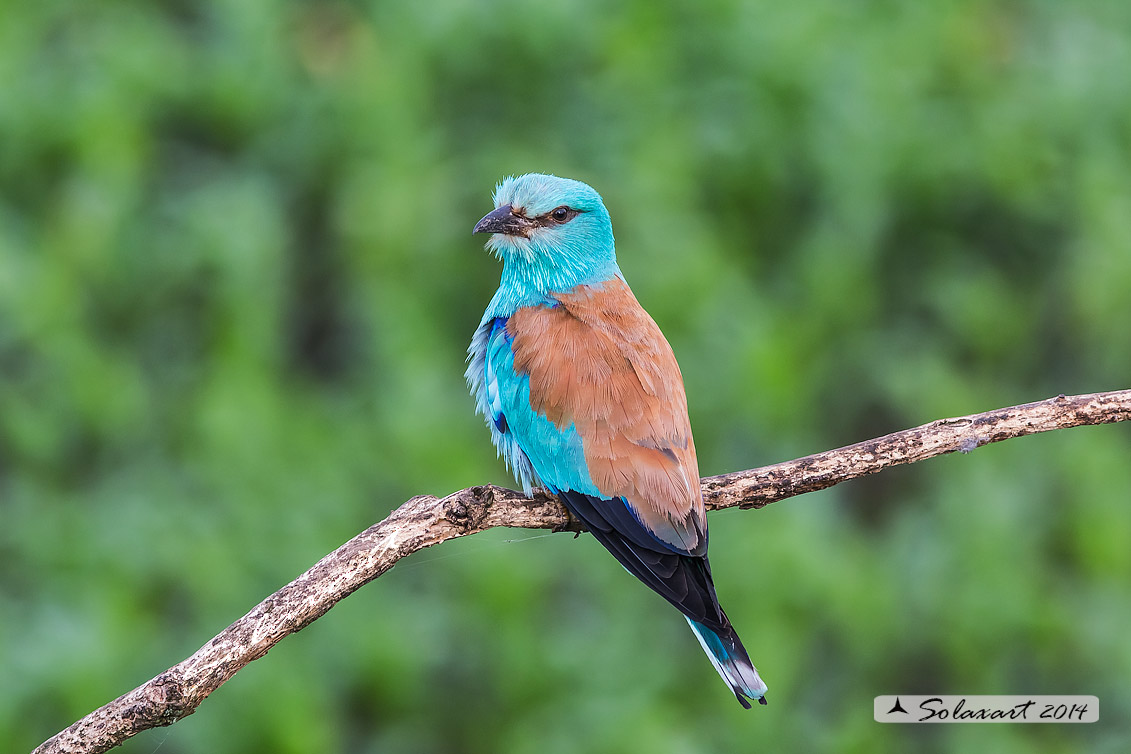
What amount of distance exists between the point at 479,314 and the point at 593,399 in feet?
11.3

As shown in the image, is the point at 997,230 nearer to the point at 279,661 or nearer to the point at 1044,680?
the point at 1044,680

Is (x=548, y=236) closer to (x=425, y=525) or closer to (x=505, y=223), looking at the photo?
(x=505, y=223)

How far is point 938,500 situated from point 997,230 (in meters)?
1.71

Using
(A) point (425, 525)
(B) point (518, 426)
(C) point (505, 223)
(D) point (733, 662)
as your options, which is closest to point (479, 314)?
(C) point (505, 223)

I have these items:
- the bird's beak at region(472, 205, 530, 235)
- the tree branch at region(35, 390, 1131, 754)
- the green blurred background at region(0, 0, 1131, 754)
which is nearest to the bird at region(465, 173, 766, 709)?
the bird's beak at region(472, 205, 530, 235)

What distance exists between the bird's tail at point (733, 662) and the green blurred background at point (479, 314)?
6.82 feet

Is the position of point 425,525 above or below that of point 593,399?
below

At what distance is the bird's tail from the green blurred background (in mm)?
2079

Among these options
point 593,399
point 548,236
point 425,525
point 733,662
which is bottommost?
point 733,662

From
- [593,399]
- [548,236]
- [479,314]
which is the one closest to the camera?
[593,399]

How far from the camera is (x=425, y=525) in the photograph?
255 centimetres

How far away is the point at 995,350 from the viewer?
6.40 m

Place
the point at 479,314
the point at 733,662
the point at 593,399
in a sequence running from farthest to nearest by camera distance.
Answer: the point at 479,314 → the point at 593,399 → the point at 733,662

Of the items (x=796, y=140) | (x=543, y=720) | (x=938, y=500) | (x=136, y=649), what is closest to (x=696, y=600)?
(x=543, y=720)
